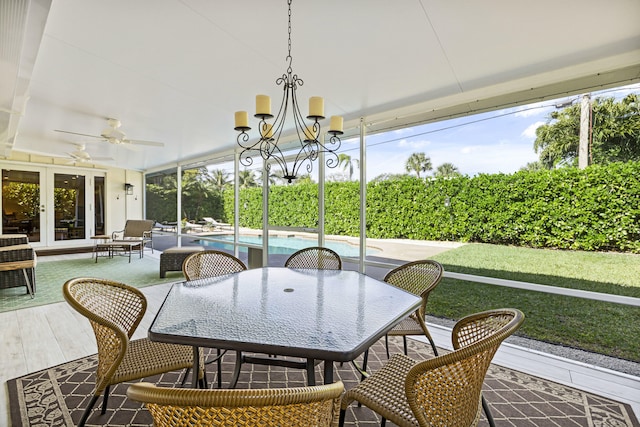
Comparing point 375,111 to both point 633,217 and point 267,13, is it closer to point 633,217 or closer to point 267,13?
point 267,13

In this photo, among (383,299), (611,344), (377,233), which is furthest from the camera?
(377,233)

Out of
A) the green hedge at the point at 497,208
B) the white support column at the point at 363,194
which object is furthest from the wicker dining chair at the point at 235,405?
the green hedge at the point at 497,208

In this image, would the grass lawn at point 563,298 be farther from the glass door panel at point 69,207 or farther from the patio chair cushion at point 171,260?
the glass door panel at point 69,207

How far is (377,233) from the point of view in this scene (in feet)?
14.2

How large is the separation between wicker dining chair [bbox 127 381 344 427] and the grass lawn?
3.75 metres

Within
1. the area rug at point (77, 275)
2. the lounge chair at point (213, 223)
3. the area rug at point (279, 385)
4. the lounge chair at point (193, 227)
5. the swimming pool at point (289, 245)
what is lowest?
the area rug at point (279, 385)

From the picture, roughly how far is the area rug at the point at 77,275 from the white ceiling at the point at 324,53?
2309mm

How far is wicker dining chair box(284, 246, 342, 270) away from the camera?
2.92 metres

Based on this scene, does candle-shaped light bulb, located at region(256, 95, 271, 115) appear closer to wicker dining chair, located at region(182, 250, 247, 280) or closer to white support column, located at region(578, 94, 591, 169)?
wicker dining chair, located at region(182, 250, 247, 280)

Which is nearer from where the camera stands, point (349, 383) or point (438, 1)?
point (438, 1)

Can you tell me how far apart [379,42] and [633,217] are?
2.95 metres

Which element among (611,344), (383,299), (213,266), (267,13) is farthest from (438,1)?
(611,344)

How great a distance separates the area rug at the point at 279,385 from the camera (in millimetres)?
1796

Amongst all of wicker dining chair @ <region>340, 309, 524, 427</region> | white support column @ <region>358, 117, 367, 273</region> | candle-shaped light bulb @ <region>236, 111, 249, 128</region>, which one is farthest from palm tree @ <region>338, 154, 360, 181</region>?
wicker dining chair @ <region>340, 309, 524, 427</region>
